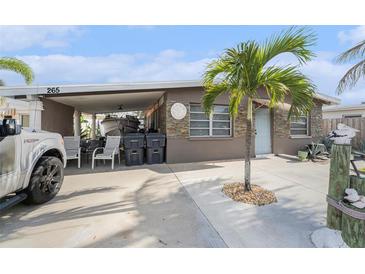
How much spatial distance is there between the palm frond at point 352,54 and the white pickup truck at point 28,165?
1071 centimetres

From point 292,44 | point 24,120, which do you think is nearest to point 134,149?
point 292,44

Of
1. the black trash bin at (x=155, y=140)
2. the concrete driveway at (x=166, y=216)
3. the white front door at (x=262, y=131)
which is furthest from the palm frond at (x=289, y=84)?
the white front door at (x=262, y=131)

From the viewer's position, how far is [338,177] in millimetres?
2984

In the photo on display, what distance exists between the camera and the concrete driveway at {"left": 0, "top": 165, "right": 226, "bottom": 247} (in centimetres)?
293

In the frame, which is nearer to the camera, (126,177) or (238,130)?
(126,177)

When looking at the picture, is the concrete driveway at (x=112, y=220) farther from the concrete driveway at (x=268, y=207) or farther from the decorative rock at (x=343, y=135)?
the decorative rock at (x=343, y=135)

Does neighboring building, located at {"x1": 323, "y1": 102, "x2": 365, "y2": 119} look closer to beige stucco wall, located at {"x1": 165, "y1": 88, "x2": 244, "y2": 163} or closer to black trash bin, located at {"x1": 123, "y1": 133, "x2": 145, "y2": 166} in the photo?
beige stucco wall, located at {"x1": 165, "y1": 88, "x2": 244, "y2": 163}

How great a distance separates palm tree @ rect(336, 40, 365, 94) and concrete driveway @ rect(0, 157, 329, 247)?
18.2 feet

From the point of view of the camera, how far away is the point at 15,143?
3.58m

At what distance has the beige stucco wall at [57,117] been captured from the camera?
8516mm

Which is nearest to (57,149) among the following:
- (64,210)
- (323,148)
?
(64,210)
